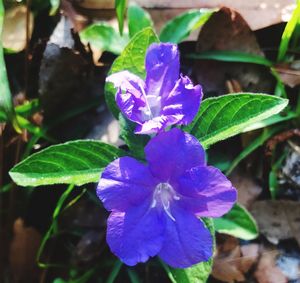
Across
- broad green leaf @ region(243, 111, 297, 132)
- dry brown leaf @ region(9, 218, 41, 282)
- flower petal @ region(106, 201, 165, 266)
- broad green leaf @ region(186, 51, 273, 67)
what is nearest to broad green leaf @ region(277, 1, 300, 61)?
broad green leaf @ region(186, 51, 273, 67)

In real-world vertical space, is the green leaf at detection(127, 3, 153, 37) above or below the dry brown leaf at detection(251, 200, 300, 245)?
above

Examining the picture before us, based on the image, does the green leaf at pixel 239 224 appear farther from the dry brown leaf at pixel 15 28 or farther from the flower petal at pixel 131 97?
the dry brown leaf at pixel 15 28

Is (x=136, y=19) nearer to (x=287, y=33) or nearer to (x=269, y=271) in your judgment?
(x=287, y=33)

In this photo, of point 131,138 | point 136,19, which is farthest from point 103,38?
point 131,138

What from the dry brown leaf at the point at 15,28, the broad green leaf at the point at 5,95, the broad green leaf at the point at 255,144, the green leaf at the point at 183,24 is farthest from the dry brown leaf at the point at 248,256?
the dry brown leaf at the point at 15,28

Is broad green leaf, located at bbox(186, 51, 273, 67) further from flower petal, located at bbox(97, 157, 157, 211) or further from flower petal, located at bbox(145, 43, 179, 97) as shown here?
flower petal, located at bbox(97, 157, 157, 211)

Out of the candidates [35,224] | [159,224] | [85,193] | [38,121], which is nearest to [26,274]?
[35,224]
